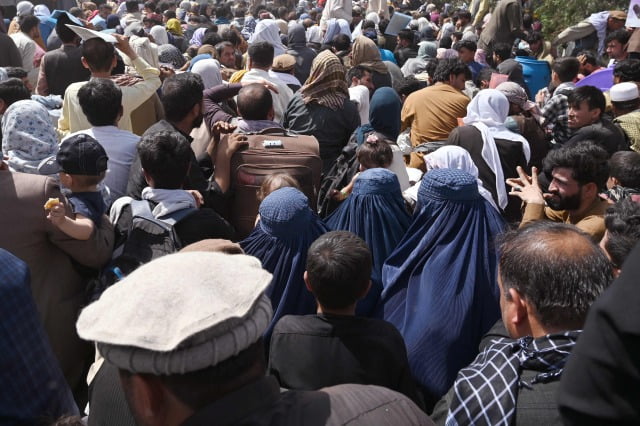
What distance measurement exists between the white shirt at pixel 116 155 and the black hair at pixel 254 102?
0.73 metres

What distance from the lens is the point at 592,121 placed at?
508cm

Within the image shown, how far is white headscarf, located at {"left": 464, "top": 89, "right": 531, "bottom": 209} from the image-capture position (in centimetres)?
453

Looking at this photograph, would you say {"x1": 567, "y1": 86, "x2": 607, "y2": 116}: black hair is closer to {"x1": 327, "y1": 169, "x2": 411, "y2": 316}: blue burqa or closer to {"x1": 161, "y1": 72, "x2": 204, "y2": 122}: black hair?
{"x1": 327, "y1": 169, "x2": 411, "y2": 316}: blue burqa

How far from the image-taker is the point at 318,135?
4.70 metres

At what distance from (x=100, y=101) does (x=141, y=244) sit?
1186 millimetres

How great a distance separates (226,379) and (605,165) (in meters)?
2.69

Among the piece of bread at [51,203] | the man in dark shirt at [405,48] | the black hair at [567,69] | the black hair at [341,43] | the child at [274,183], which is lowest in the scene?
the man in dark shirt at [405,48]

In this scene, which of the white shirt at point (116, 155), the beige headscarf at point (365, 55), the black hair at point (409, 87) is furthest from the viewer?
the black hair at point (409, 87)

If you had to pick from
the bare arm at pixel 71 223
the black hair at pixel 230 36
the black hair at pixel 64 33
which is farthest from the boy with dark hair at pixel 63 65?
the bare arm at pixel 71 223

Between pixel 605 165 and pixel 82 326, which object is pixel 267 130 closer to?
pixel 605 165

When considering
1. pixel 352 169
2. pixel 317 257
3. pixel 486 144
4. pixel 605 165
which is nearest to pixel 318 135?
pixel 352 169

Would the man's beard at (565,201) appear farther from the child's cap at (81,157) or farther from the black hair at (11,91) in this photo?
the black hair at (11,91)

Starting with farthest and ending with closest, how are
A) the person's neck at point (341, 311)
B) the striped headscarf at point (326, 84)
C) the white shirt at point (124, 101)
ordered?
the striped headscarf at point (326, 84) < the white shirt at point (124, 101) < the person's neck at point (341, 311)

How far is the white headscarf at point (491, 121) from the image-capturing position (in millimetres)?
4527
